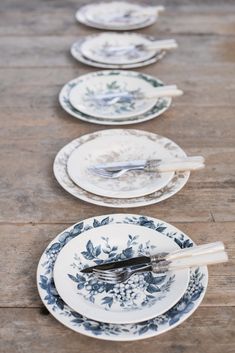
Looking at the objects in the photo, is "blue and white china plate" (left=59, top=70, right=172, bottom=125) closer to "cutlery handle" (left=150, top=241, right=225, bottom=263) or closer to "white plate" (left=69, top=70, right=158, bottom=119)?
"white plate" (left=69, top=70, right=158, bottom=119)

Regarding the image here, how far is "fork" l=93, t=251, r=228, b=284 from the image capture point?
621 millimetres

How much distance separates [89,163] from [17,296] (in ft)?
0.89

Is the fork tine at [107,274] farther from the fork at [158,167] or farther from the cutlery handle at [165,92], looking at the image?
the cutlery handle at [165,92]

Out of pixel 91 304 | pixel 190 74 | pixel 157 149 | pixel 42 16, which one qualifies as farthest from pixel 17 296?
pixel 42 16

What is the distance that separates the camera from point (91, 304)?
60cm

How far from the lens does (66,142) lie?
35.9 inches

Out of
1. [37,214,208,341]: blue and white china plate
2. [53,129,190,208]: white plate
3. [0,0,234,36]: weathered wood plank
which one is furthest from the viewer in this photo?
[0,0,234,36]: weathered wood plank

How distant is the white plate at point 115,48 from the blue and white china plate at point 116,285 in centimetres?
57

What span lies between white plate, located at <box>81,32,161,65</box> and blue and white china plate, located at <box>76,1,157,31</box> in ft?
0.22

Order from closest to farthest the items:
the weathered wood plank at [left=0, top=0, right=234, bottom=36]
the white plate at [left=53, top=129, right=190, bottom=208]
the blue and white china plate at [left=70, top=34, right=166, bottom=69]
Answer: the white plate at [left=53, top=129, right=190, bottom=208] < the blue and white china plate at [left=70, top=34, right=166, bottom=69] < the weathered wood plank at [left=0, top=0, right=234, bottom=36]

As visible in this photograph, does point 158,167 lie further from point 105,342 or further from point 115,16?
A: point 115,16

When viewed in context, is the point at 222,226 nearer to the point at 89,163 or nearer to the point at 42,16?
the point at 89,163

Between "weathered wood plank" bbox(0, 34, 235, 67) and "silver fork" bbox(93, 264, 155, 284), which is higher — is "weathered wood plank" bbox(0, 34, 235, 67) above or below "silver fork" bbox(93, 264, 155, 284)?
below

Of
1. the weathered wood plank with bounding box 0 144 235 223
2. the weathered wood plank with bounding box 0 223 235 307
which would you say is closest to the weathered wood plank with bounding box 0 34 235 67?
the weathered wood plank with bounding box 0 144 235 223
